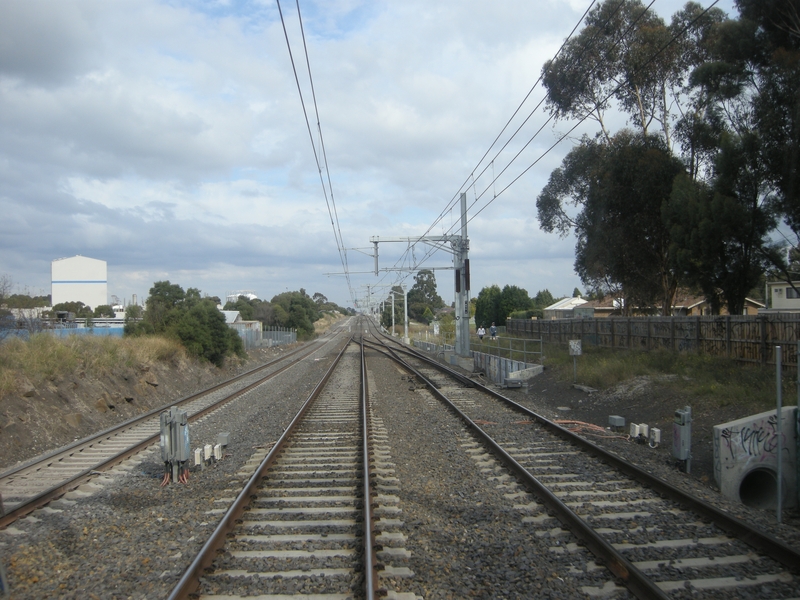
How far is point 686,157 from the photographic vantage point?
87.0 ft

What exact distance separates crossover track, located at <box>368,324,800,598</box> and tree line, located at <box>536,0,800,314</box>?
345 inches

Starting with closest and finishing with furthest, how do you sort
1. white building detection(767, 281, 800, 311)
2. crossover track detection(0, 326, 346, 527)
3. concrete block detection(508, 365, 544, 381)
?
1. crossover track detection(0, 326, 346, 527)
2. concrete block detection(508, 365, 544, 381)
3. white building detection(767, 281, 800, 311)

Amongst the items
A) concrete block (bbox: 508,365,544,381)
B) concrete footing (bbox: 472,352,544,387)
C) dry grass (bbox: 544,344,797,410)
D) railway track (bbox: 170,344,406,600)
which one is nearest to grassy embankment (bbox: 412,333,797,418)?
dry grass (bbox: 544,344,797,410)

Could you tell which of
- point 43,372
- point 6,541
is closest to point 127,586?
point 6,541

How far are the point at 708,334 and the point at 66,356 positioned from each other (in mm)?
17906

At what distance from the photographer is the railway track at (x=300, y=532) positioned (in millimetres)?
4914

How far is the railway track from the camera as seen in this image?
4914 mm

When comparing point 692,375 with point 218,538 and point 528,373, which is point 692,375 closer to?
point 528,373

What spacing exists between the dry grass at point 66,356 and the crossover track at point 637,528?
10.3 meters

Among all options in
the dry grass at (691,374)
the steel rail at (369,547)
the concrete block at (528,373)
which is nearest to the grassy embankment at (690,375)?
the dry grass at (691,374)

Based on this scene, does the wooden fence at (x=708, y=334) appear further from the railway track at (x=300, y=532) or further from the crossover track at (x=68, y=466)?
the crossover track at (x=68, y=466)

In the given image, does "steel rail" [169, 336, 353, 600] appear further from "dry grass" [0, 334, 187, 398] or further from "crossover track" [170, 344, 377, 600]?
"dry grass" [0, 334, 187, 398]

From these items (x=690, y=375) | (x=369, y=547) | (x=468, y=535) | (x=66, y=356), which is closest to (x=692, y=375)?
(x=690, y=375)

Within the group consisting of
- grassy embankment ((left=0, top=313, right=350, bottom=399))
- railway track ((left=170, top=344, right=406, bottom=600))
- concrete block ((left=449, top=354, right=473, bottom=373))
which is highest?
grassy embankment ((left=0, top=313, right=350, bottom=399))
